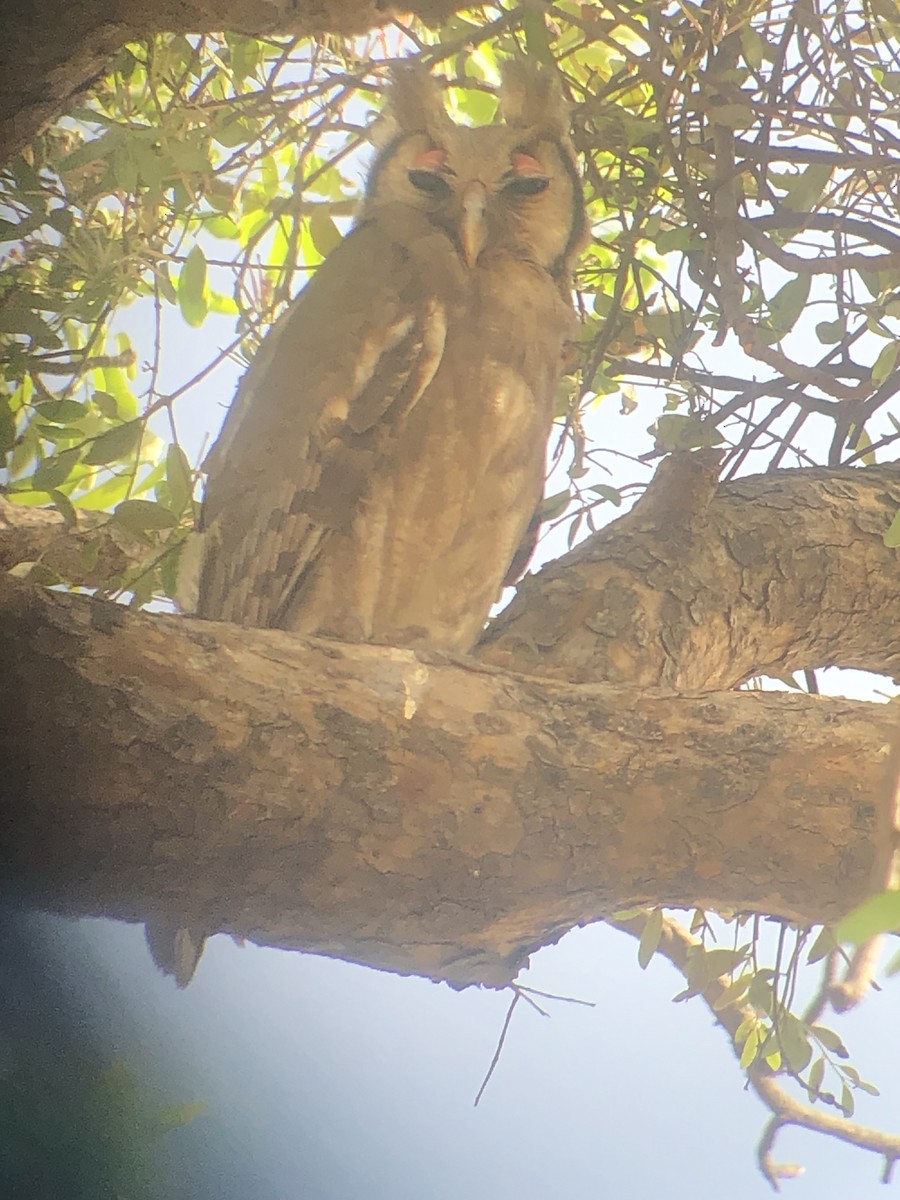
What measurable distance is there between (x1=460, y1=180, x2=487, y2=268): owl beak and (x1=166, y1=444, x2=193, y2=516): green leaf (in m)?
0.44

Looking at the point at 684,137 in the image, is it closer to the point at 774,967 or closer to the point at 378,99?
the point at 378,99

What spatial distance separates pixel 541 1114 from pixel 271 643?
1.40 feet

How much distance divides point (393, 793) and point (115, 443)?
18.6 inches

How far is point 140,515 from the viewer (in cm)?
97

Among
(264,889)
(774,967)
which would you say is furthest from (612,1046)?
(264,889)

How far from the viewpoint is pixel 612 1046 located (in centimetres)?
81

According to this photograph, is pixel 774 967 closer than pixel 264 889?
No

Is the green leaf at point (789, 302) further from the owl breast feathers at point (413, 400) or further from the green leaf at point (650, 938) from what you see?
the green leaf at point (650, 938)

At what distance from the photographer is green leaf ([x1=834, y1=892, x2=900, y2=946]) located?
1.18 ft

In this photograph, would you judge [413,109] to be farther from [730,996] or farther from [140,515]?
[730,996]

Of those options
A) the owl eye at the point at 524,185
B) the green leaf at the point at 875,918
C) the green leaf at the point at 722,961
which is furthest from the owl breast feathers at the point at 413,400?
the green leaf at the point at 875,918

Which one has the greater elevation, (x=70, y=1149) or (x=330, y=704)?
(x=330, y=704)

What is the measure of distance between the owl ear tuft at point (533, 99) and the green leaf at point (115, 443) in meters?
0.61

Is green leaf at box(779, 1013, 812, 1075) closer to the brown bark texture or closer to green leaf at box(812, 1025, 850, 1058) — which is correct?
green leaf at box(812, 1025, 850, 1058)
